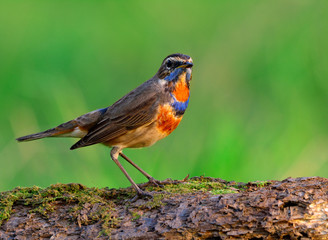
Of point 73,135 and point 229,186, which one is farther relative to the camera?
point 73,135

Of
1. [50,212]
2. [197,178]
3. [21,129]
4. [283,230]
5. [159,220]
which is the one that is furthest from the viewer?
[21,129]

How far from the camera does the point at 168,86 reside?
662 cm

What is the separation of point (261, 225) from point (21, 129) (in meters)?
4.55

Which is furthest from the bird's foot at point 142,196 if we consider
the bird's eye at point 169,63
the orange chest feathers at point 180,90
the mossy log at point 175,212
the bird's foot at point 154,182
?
the bird's eye at point 169,63

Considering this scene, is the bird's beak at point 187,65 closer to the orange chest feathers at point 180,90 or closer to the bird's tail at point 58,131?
the orange chest feathers at point 180,90

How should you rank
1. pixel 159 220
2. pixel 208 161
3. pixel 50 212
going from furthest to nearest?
pixel 208 161 → pixel 50 212 → pixel 159 220

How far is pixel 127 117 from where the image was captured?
6.54 metres

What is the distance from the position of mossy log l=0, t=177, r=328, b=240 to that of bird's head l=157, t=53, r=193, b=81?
1.47 meters

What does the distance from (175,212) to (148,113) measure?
69.9 inches

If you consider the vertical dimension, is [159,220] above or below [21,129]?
below

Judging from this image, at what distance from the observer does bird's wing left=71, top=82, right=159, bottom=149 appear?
6438 millimetres

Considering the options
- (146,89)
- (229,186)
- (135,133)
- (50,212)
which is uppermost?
(146,89)

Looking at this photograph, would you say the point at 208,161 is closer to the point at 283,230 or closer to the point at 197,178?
the point at 197,178

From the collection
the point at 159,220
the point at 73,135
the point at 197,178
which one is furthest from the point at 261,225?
the point at 73,135
